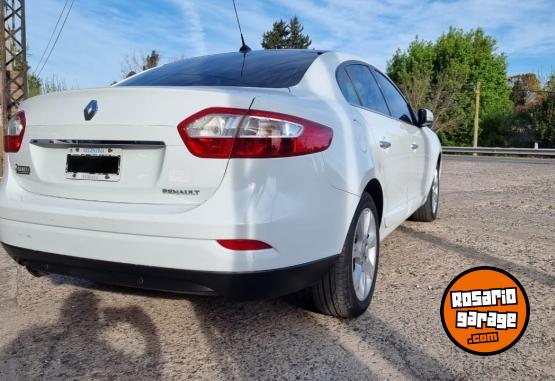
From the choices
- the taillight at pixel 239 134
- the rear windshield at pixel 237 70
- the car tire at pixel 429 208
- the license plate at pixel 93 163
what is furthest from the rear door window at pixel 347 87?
the car tire at pixel 429 208

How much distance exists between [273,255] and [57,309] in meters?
1.63

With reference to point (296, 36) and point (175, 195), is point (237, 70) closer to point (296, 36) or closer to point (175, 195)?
point (175, 195)

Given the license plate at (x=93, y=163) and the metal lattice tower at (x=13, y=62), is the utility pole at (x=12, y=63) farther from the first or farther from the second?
the license plate at (x=93, y=163)

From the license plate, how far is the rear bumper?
1.28 ft

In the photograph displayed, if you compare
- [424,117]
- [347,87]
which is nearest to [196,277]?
[347,87]

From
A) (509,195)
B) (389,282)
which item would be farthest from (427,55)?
(389,282)

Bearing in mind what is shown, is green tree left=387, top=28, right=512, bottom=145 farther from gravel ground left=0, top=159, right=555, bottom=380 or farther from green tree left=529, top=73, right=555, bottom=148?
gravel ground left=0, top=159, right=555, bottom=380

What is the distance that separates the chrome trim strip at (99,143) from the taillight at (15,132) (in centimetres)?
13

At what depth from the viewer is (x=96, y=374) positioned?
2289mm

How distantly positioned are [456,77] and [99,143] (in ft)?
145

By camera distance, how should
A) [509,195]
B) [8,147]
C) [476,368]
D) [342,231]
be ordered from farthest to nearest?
[509,195], [8,147], [342,231], [476,368]

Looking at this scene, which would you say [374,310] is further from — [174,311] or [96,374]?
[96,374]

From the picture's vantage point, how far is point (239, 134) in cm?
218

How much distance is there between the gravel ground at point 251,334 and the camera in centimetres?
232
